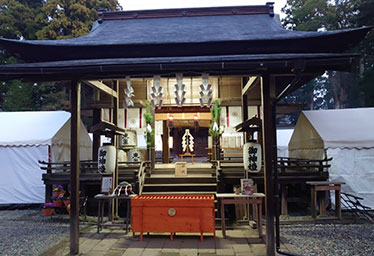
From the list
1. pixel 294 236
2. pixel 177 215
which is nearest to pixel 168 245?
pixel 177 215

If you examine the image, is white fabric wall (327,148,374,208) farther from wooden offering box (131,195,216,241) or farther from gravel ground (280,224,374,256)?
wooden offering box (131,195,216,241)

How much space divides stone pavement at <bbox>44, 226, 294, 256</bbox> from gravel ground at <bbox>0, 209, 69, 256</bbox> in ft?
1.89

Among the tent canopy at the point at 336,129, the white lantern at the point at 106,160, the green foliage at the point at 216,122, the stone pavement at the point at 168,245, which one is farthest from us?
the green foliage at the point at 216,122

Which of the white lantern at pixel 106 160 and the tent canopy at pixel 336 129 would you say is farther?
the tent canopy at pixel 336 129

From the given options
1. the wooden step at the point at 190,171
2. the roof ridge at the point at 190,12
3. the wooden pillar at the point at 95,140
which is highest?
the roof ridge at the point at 190,12

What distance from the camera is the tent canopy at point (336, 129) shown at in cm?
960

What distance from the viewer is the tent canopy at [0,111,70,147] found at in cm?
1087

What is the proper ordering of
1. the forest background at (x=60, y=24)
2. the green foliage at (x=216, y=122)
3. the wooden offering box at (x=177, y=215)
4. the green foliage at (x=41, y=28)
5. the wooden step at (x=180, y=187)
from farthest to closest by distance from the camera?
1. the green foliage at (x=41, y=28)
2. the forest background at (x=60, y=24)
3. the green foliage at (x=216, y=122)
4. the wooden step at (x=180, y=187)
5. the wooden offering box at (x=177, y=215)

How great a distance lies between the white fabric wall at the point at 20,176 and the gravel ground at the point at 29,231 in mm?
676

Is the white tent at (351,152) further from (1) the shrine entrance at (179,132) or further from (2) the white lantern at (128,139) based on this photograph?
(2) the white lantern at (128,139)

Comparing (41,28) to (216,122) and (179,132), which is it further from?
(216,122)

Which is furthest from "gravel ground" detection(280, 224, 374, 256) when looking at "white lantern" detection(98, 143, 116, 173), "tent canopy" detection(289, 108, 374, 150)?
"white lantern" detection(98, 143, 116, 173)

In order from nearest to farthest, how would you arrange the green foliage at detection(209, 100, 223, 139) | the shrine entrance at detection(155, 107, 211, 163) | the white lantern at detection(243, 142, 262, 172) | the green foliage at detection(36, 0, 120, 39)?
the white lantern at detection(243, 142, 262, 172) < the green foliage at detection(209, 100, 223, 139) < the shrine entrance at detection(155, 107, 211, 163) < the green foliage at detection(36, 0, 120, 39)

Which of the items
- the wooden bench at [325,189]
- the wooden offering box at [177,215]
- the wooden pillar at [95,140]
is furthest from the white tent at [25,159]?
the wooden bench at [325,189]
